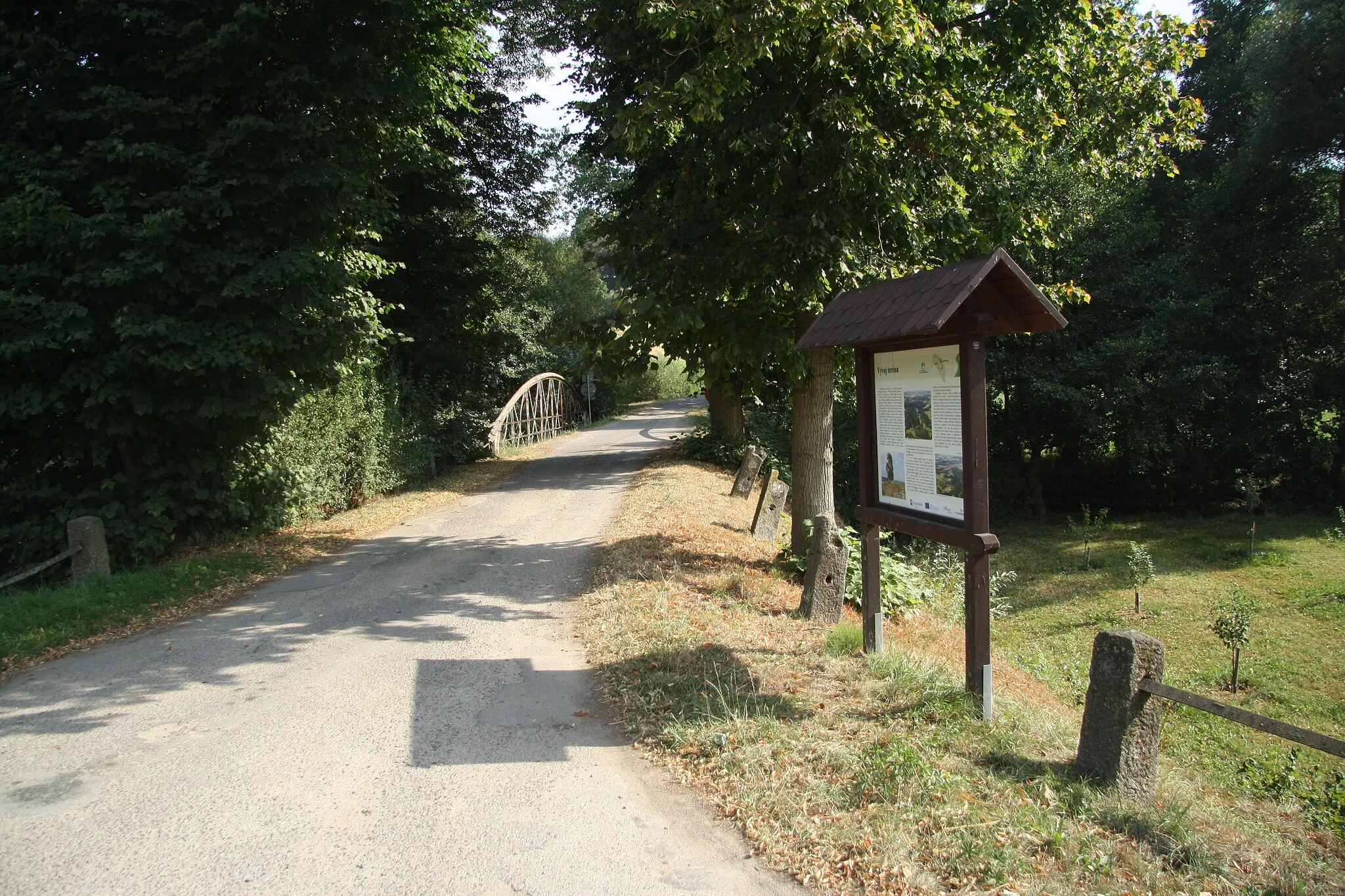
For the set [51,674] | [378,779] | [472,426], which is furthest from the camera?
[472,426]

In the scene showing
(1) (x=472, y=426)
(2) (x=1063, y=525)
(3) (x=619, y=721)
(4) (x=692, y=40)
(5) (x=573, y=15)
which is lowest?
(2) (x=1063, y=525)

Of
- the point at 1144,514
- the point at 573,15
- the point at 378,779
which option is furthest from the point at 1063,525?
the point at 378,779

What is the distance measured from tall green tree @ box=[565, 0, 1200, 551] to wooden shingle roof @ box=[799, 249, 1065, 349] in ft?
7.84

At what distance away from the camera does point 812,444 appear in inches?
374

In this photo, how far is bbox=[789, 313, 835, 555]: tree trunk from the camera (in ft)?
30.7

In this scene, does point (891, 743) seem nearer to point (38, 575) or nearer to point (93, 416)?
point (93, 416)

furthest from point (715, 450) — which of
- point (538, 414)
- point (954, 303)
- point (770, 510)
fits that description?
point (954, 303)

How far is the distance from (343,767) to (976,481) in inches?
164

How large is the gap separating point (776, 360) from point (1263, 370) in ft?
58.6

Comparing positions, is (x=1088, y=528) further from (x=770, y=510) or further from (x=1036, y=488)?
(x=770, y=510)

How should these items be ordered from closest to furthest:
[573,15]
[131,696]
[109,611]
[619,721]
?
[619,721]
[131,696]
[109,611]
[573,15]

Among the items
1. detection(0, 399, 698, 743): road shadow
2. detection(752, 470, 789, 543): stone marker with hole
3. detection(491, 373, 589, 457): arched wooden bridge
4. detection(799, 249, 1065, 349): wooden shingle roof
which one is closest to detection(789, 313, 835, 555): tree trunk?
detection(752, 470, 789, 543): stone marker with hole

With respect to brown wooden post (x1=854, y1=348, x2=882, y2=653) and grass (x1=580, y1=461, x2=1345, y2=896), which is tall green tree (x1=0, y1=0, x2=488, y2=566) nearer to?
grass (x1=580, y1=461, x2=1345, y2=896)

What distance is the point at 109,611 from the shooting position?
25.6ft
